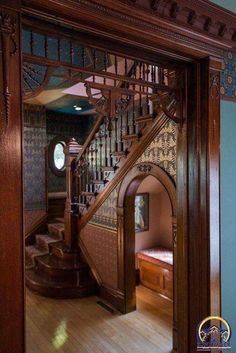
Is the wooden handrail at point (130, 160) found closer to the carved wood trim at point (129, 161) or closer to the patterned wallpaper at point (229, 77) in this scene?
the carved wood trim at point (129, 161)

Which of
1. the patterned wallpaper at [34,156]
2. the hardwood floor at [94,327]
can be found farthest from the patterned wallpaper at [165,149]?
the patterned wallpaper at [34,156]

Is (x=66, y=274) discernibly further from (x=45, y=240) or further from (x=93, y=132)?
(x=93, y=132)

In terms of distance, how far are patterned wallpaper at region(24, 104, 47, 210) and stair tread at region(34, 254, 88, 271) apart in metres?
1.65

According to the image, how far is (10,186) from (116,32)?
88 cm

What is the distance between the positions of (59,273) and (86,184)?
1462 mm

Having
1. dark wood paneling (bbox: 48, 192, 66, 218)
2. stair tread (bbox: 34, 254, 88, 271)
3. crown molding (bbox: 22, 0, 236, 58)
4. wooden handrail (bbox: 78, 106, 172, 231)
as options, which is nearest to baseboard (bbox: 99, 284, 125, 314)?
stair tread (bbox: 34, 254, 88, 271)

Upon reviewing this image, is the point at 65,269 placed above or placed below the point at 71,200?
below

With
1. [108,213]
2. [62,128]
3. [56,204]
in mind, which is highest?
[62,128]

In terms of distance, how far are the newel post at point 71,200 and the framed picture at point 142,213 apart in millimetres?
1053

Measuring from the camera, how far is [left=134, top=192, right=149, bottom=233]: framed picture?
191 inches

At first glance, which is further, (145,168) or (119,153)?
(119,153)

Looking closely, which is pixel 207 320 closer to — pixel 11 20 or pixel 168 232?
pixel 11 20

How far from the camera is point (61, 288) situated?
13.9 feet

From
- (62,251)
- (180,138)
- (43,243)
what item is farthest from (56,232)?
(180,138)
